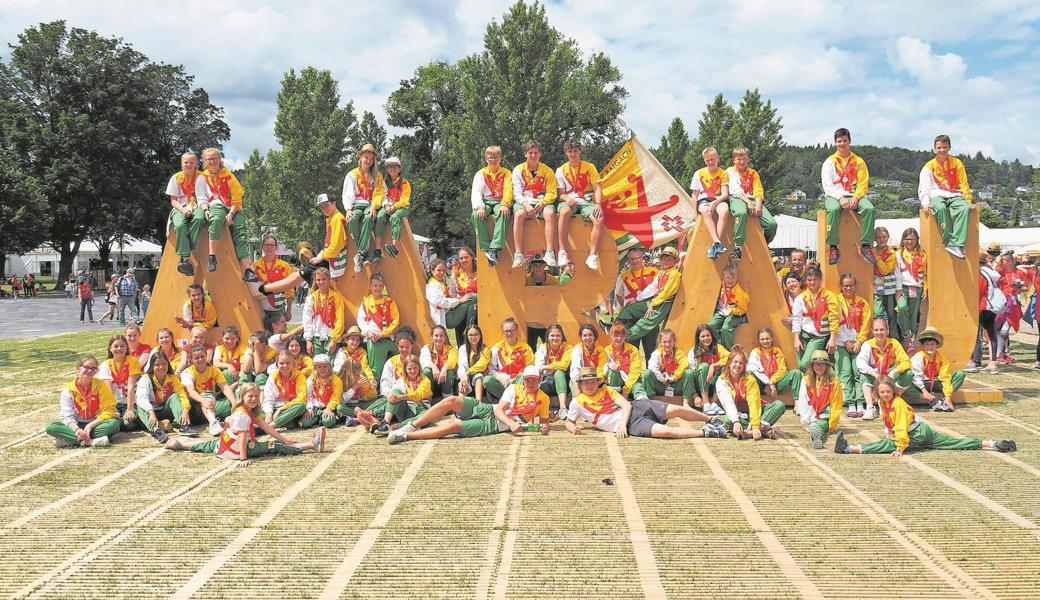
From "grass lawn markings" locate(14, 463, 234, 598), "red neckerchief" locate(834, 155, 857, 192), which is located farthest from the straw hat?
"grass lawn markings" locate(14, 463, 234, 598)

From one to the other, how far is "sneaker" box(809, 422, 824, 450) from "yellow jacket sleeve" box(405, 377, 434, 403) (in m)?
4.38

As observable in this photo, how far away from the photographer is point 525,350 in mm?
9836

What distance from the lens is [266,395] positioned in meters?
9.10

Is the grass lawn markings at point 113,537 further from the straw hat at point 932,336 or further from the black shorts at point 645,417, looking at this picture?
the straw hat at point 932,336

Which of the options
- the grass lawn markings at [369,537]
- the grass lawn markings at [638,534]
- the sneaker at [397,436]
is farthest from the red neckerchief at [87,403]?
the grass lawn markings at [638,534]

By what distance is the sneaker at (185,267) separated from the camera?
1062cm

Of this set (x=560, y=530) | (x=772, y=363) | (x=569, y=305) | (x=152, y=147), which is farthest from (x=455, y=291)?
(x=152, y=147)

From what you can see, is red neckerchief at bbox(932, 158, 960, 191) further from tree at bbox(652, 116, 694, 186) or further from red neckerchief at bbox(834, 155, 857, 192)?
tree at bbox(652, 116, 694, 186)

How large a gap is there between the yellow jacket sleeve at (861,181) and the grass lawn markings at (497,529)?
19.9 ft

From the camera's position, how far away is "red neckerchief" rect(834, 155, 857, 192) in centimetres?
1054

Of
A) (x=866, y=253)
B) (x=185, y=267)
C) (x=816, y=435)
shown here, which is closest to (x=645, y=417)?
(x=816, y=435)

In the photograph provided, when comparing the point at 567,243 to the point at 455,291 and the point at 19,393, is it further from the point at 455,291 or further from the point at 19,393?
the point at 19,393

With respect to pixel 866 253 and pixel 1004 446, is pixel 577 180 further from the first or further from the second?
pixel 1004 446

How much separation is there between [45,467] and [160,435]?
3.96 ft
